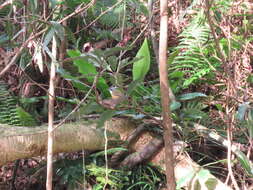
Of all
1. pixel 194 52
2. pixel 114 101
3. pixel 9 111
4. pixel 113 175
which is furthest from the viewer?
pixel 194 52

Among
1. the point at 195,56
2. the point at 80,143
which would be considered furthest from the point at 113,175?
the point at 195,56

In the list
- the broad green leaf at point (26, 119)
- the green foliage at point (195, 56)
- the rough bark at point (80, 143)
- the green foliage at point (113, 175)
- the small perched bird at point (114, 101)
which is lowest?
the green foliage at point (113, 175)

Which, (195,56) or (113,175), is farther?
(195,56)

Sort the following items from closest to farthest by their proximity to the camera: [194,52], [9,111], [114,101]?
[114,101] → [9,111] → [194,52]

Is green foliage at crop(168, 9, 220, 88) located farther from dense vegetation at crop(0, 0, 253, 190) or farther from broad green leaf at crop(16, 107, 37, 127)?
broad green leaf at crop(16, 107, 37, 127)

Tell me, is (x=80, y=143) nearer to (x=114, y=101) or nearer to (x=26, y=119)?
(x=26, y=119)

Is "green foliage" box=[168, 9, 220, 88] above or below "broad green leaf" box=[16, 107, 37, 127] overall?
above

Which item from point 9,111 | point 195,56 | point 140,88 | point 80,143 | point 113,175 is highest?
point 195,56

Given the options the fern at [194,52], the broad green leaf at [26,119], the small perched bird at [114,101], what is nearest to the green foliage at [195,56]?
the fern at [194,52]

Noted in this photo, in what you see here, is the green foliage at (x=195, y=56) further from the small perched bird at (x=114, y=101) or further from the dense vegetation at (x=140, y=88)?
the small perched bird at (x=114, y=101)

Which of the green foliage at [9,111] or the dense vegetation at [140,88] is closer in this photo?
the dense vegetation at [140,88]

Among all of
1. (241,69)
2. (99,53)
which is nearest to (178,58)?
(241,69)

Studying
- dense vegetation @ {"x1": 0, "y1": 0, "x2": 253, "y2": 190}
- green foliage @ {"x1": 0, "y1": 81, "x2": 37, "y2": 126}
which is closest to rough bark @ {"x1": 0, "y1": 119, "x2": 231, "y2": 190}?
dense vegetation @ {"x1": 0, "y1": 0, "x2": 253, "y2": 190}

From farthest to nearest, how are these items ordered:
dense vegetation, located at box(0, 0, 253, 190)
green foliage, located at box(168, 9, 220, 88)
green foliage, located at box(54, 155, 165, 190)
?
1. green foliage, located at box(168, 9, 220, 88)
2. green foliage, located at box(54, 155, 165, 190)
3. dense vegetation, located at box(0, 0, 253, 190)
